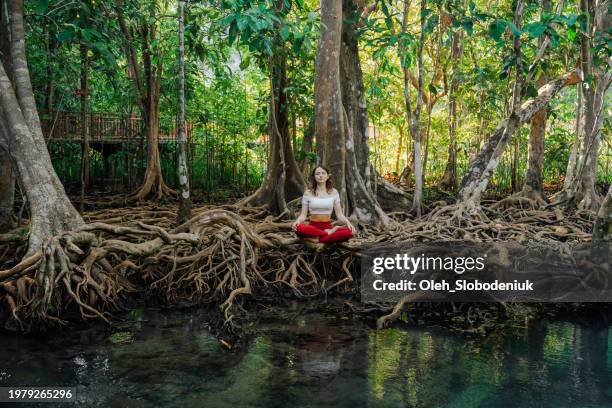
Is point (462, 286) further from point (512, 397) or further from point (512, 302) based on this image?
point (512, 397)

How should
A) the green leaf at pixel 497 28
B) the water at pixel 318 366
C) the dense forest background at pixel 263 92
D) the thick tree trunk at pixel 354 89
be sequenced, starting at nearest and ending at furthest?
the water at pixel 318 366, the green leaf at pixel 497 28, the thick tree trunk at pixel 354 89, the dense forest background at pixel 263 92

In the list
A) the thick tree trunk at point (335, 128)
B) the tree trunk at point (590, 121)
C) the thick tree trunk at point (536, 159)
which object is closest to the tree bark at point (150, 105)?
the thick tree trunk at point (335, 128)

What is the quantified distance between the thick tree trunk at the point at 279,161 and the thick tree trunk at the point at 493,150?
7.72 feet

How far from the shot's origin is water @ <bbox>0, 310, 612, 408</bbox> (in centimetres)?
387

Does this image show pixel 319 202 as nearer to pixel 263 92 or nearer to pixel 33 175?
pixel 33 175

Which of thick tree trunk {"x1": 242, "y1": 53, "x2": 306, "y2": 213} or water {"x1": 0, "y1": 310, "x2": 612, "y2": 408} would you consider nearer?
water {"x1": 0, "y1": 310, "x2": 612, "y2": 408}

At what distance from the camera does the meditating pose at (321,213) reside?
5.76m

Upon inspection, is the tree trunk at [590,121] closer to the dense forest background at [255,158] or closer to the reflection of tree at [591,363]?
the dense forest background at [255,158]

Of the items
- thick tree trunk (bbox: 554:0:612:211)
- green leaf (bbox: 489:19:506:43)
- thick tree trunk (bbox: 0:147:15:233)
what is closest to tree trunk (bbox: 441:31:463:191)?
thick tree trunk (bbox: 554:0:612:211)

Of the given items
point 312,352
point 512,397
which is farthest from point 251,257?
point 512,397

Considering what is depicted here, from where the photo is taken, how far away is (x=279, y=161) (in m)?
8.88

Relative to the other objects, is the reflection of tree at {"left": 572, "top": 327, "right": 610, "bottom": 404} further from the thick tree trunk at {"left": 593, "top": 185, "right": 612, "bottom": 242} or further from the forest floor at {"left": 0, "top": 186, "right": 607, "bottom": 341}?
the thick tree trunk at {"left": 593, "top": 185, "right": 612, "bottom": 242}

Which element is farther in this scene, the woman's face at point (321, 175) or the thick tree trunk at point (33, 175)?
the woman's face at point (321, 175)

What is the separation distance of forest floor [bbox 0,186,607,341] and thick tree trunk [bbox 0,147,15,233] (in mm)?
360
